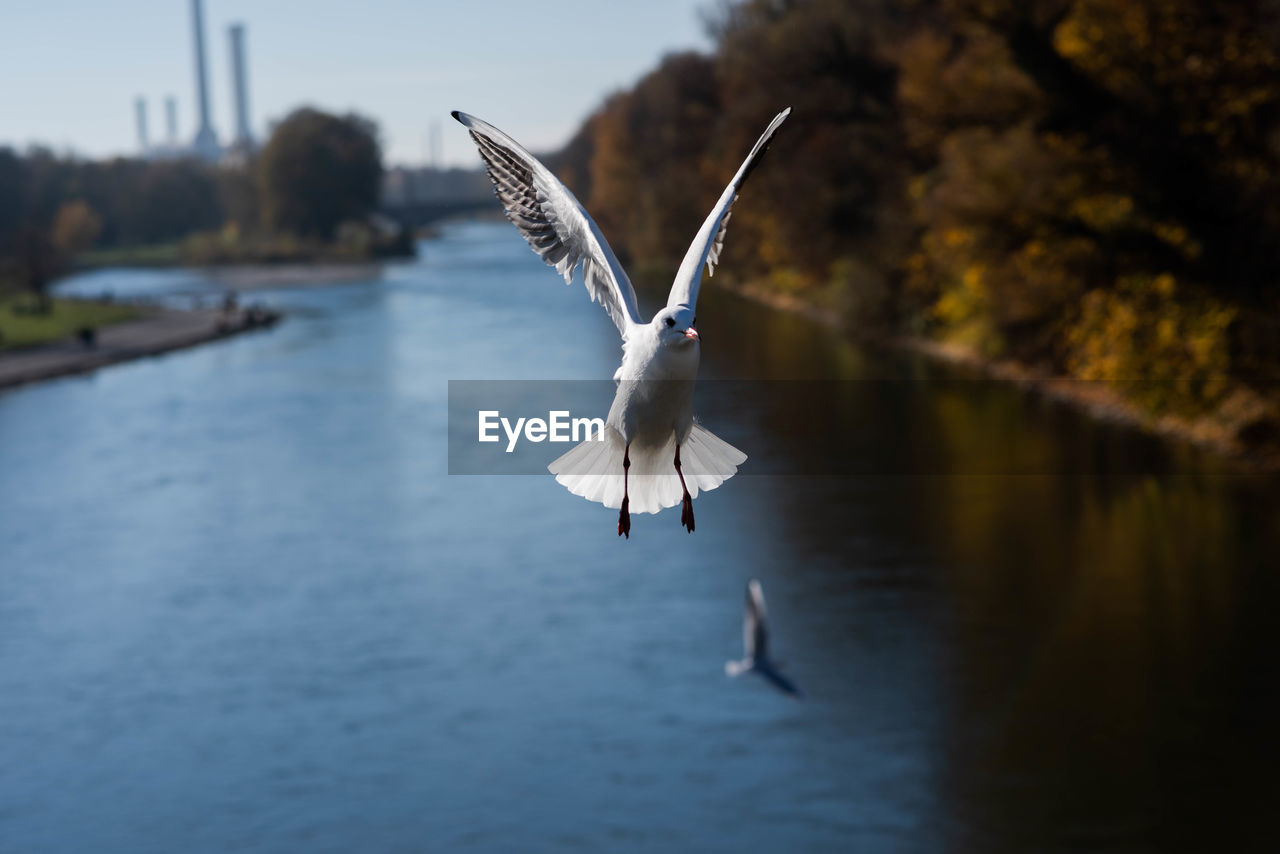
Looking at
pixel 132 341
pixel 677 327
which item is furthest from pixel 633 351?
pixel 132 341

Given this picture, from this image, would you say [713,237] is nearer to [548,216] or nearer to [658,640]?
[548,216]

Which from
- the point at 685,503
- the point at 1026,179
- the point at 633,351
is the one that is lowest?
the point at 1026,179

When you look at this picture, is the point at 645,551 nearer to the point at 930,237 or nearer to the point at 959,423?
the point at 959,423

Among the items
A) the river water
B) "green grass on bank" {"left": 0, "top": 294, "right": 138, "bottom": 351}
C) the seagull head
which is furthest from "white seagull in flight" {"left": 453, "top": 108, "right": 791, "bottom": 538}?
"green grass on bank" {"left": 0, "top": 294, "right": 138, "bottom": 351}

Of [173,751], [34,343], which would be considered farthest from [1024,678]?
[34,343]

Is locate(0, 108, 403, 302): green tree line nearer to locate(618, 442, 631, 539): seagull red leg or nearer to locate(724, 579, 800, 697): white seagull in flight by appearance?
locate(724, 579, 800, 697): white seagull in flight
